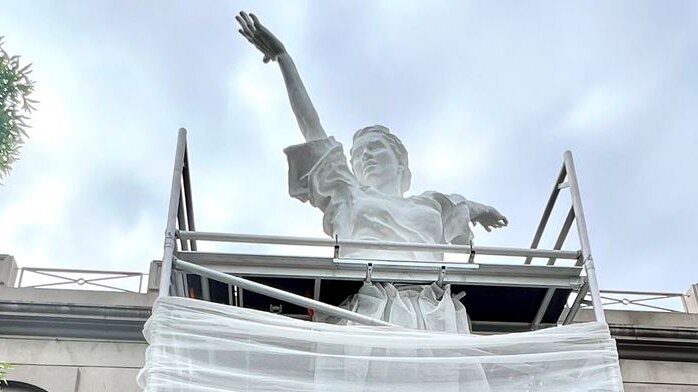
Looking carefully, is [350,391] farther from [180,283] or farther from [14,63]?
[14,63]

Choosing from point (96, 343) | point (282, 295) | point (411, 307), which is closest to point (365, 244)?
point (411, 307)

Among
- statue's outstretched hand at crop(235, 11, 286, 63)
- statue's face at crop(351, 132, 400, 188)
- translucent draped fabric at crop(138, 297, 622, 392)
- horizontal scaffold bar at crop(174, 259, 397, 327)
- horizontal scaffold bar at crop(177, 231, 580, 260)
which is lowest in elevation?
translucent draped fabric at crop(138, 297, 622, 392)

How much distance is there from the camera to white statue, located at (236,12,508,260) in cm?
539

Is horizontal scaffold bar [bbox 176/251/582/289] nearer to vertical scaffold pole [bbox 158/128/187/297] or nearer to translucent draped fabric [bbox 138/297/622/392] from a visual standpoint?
vertical scaffold pole [bbox 158/128/187/297]

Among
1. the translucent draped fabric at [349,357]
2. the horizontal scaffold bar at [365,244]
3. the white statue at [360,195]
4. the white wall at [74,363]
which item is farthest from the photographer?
the white wall at [74,363]

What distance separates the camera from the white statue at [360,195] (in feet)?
17.7

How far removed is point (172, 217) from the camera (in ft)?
15.4

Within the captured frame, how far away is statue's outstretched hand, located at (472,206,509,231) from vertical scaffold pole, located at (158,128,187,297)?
78.0 inches

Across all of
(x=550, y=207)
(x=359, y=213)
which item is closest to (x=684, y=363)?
(x=550, y=207)

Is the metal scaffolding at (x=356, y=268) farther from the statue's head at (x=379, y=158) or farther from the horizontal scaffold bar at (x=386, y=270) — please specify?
the statue's head at (x=379, y=158)

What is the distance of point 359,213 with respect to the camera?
5391 mm

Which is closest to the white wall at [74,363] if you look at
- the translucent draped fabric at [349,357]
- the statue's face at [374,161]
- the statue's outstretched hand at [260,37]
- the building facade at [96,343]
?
the building facade at [96,343]

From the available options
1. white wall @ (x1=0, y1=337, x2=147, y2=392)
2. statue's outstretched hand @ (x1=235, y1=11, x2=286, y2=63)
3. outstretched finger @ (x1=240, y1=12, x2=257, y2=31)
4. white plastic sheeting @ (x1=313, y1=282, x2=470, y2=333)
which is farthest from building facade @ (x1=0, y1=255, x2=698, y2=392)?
white plastic sheeting @ (x1=313, y1=282, x2=470, y2=333)

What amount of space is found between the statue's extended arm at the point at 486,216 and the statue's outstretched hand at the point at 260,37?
161cm
